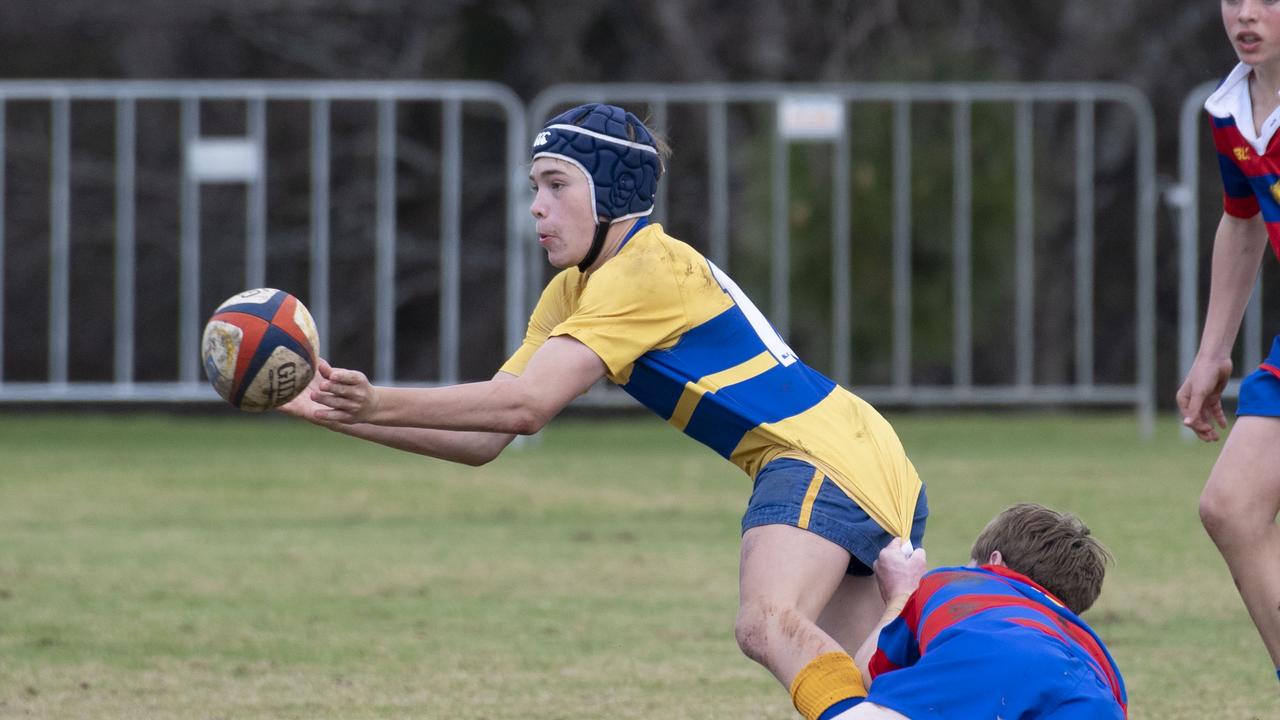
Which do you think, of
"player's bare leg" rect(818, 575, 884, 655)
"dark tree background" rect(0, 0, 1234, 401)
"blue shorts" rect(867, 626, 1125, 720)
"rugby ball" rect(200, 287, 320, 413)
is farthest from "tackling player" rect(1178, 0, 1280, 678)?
Answer: "dark tree background" rect(0, 0, 1234, 401)

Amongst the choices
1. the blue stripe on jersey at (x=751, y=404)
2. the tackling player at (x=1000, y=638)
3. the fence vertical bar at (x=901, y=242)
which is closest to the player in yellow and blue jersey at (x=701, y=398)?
the blue stripe on jersey at (x=751, y=404)

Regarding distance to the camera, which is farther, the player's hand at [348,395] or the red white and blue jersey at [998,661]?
the player's hand at [348,395]

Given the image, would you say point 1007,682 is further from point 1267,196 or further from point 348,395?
point 1267,196

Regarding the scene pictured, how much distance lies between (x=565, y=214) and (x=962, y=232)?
9.64 meters

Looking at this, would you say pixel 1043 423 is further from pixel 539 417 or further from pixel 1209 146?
pixel 539 417

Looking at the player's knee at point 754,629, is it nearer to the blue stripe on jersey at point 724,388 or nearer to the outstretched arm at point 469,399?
the blue stripe on jersey at point 724,388

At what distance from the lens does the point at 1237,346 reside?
14586 millimetres


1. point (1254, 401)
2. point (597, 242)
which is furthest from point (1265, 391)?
point (597, 242)

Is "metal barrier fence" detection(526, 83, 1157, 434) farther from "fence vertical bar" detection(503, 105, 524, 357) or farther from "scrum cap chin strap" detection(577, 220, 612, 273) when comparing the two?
"scrum cap chin strap" detection(577, 220, 612, 273)

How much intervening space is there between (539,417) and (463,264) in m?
14.1

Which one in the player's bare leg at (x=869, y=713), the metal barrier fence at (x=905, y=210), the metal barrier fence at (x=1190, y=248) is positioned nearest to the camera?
the player's bare leg at (x=869, y=713)

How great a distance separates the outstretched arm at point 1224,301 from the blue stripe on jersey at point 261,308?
7.98 ft

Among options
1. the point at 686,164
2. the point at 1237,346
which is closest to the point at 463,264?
the point at 686,164

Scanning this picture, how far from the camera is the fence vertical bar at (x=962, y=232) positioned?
13883 millimetres
